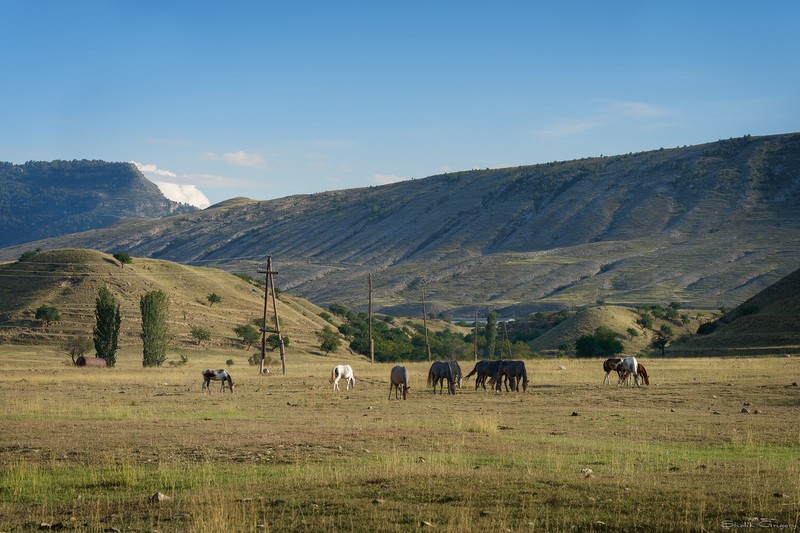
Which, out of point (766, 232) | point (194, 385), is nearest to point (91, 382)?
point (194, 385)

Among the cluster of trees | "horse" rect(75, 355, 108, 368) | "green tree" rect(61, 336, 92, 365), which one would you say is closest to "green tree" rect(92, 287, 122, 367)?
"horse" rect(75, 355, 108, 368)

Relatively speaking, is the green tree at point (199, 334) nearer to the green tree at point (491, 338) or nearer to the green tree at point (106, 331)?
the green tree at point (106, 331)

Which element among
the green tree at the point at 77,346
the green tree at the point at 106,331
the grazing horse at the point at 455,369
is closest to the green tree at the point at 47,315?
the green tree at the point at 77,346

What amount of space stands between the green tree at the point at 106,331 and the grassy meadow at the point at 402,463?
33.6 m

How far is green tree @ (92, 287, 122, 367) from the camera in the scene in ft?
229

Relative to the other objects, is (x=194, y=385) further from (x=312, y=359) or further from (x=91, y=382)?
(x=312, y=359)

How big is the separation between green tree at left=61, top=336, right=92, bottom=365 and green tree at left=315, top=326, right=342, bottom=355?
81.5 ft

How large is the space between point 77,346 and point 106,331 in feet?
28.6

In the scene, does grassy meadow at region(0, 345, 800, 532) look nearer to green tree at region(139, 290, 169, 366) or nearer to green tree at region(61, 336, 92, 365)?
green tree at region(139, 290, 169, 366)

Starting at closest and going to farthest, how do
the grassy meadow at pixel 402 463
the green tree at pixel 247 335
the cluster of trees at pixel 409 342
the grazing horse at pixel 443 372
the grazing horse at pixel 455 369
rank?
1. the grassy meadow at pixel 402 463
2. the grazing horse at pixel 443 372
3. the grazing horse at pixel 455 369
4. the cluster of trees at pixel 409 342
5. the green tree at pixel 247 335

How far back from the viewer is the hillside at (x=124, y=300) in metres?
88.9

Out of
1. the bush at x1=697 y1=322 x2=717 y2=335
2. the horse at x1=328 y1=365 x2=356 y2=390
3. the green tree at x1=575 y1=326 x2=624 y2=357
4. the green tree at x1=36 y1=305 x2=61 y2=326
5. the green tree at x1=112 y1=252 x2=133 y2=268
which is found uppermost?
the green tree at x1=112 y1=252 x2=133 y2=268

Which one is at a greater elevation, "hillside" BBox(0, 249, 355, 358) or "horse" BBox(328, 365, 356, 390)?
"hillside" BBox(0, 249, 355, 358)

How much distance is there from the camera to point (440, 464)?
17.5 meters
